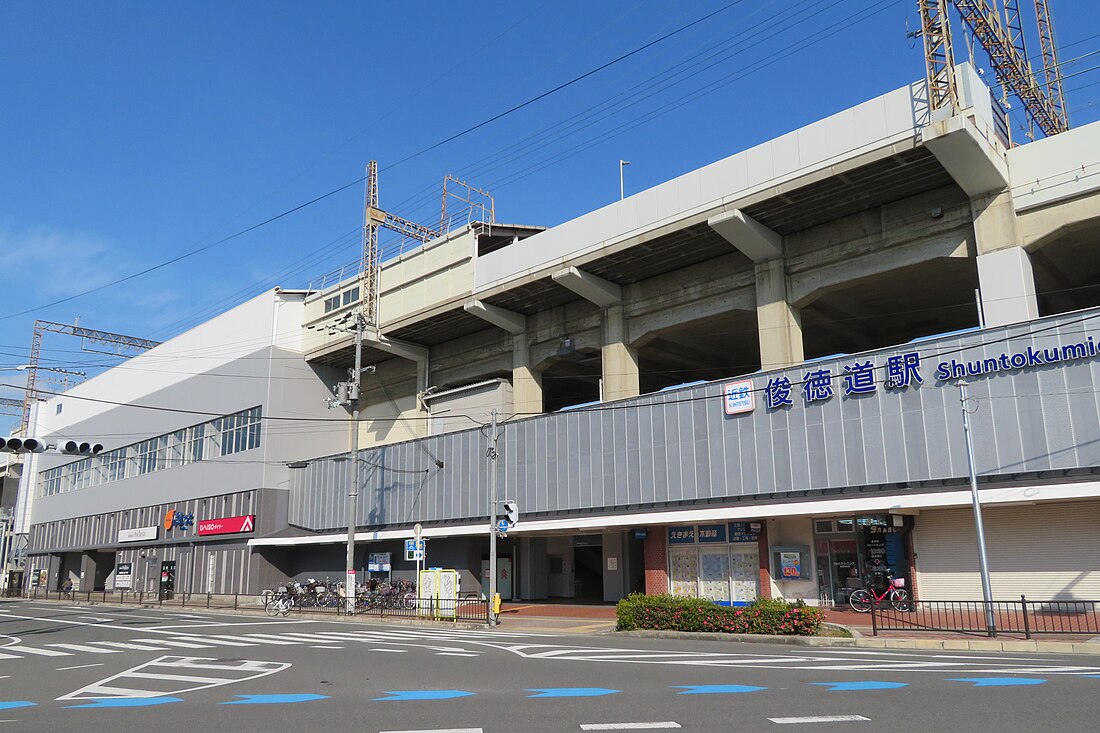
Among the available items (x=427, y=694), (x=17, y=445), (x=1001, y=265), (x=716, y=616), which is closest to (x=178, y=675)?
(x=427, y=694)

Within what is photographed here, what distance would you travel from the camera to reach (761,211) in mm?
28797

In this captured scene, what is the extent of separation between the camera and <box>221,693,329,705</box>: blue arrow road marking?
1092cm

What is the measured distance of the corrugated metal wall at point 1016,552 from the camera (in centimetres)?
2123

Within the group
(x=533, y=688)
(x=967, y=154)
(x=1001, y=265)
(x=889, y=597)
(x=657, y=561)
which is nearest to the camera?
(x=533, y=688)

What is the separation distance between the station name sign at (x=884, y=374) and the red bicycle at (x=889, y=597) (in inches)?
216

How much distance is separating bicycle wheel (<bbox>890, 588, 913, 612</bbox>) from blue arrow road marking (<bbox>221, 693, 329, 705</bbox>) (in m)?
17.3

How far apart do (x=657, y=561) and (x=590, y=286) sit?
11304mm

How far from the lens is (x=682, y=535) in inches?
1171

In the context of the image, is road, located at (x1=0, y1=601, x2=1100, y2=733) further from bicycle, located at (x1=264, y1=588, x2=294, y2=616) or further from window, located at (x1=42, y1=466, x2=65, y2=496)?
window, located at (x1=42, y1=466, x2=65, y2=496)

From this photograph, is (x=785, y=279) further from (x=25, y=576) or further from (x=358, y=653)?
(x=25, y=576)

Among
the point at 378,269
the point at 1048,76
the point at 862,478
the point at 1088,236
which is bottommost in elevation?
the point at 862,478

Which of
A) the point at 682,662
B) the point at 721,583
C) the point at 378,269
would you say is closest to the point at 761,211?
the point at 721,583

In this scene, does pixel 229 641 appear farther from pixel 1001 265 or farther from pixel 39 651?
pixel 1001 265

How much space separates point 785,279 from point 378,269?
22.8 metres
